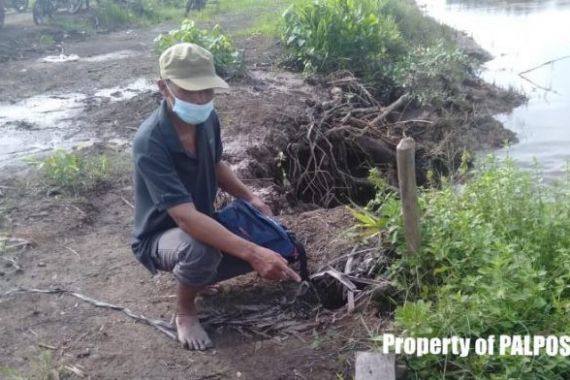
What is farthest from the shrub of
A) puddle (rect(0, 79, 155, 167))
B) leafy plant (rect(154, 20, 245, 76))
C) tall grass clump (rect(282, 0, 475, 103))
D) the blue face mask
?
the blue face mask

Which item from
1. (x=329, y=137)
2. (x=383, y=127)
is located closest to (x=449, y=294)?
(x=329, y=137)

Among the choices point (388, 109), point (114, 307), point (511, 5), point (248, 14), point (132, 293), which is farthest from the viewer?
point (511, 5)

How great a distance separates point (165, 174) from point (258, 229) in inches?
28.0

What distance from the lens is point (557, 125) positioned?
9023 millimetres

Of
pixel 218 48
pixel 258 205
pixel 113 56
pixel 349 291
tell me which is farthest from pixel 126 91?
pixel 349 291

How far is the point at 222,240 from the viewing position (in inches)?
132

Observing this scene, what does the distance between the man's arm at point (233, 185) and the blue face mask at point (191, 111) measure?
0.57 metres

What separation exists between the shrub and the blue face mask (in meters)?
5.87

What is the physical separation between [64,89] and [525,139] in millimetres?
6209

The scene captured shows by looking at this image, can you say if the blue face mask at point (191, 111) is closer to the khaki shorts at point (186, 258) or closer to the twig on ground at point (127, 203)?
the khaki shorts at point (186, 258)

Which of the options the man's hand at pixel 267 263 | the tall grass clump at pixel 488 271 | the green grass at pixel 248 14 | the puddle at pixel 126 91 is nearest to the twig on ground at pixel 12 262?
the man's hand at pixel 267 263

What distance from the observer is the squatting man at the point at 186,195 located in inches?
132

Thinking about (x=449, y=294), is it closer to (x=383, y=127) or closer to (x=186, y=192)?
(x=186, y=192)

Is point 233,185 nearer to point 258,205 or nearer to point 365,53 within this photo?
point 258,205
